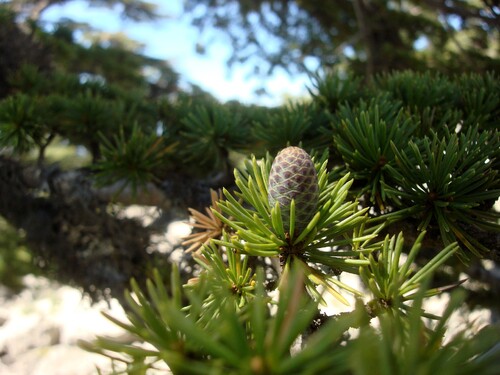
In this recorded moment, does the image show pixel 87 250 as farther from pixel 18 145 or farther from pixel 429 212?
pixel 429 212

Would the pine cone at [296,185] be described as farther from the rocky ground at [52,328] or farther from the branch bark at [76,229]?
the rocky ground at [52,328]

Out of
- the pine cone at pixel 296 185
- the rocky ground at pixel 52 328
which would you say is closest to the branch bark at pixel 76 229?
the rocky ground at pixel 52 328

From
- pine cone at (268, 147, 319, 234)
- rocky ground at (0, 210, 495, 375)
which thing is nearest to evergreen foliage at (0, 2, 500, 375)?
pine cone at (268, 147, 319, 234)

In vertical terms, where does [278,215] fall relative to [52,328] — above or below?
below

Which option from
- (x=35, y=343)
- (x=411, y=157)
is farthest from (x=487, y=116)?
(x=35, y=343)

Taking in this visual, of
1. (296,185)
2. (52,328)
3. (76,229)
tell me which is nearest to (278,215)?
(296,185)

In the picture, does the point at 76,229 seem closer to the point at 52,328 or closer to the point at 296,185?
the point at 296,185

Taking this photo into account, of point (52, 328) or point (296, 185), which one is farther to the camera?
point (52, 328)

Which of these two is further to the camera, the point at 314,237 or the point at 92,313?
the point at 92,313

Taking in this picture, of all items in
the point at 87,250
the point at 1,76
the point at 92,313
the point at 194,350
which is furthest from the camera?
the point at 92,313
